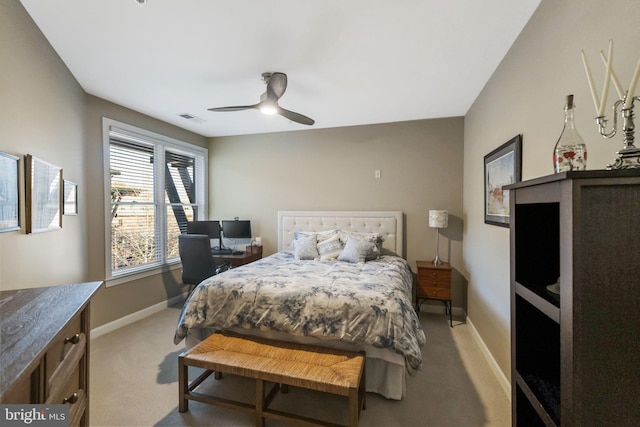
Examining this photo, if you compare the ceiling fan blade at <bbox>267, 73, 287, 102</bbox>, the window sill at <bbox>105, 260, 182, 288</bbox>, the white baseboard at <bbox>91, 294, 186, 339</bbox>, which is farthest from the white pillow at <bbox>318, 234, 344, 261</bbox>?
the white baseboard at <bbox>91, 294, 186, 339</bbox>

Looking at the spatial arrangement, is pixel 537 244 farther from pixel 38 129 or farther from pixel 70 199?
pixel 70 199

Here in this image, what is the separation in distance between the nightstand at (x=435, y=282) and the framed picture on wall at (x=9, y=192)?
3664 mm

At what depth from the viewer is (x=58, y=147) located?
7.74 feet

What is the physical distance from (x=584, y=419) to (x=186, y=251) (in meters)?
3.51

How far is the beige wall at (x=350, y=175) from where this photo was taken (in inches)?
147

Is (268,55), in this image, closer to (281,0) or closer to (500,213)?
(281,0)

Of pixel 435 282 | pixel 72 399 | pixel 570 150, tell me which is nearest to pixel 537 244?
pixel 570 150

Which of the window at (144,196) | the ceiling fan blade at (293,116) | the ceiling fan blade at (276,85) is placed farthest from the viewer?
the window at (144,196)

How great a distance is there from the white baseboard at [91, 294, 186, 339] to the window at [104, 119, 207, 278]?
535 millimetres

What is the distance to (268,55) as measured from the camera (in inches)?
87.7

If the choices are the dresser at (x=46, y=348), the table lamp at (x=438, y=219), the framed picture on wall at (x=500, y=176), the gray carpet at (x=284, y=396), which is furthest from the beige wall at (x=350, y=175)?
the dresser at (x=46, y=348)

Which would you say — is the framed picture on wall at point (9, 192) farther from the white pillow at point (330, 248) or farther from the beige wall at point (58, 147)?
the white pillow at point (330, 248)

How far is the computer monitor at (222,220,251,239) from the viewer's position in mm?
4418

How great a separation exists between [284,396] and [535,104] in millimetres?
2694
